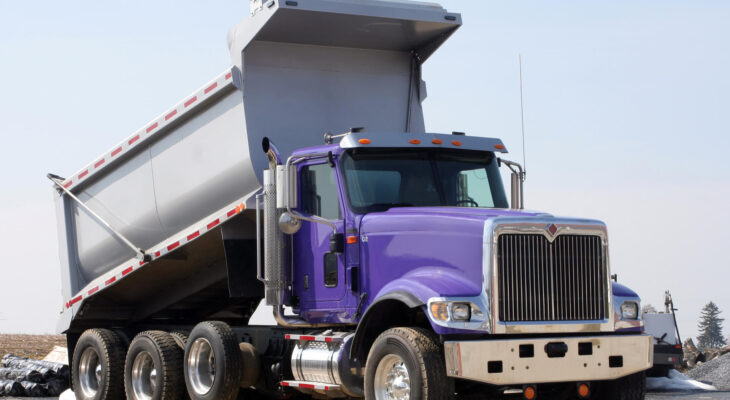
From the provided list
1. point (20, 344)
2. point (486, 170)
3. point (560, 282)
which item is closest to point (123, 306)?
point (486, 170)

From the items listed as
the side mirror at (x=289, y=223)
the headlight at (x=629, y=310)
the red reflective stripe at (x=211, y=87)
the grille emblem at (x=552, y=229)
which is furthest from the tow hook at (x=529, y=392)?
the red reflective stripe at (x=211, y=87)

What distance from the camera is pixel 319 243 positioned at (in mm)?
10289

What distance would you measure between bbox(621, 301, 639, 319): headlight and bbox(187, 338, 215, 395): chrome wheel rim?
4317 mm

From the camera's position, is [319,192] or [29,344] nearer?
[319,192]

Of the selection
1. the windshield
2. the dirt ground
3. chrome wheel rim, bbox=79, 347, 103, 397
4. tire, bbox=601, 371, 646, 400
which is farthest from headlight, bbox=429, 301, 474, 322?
the dirt ground

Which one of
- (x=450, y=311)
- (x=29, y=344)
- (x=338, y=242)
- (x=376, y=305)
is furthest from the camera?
(x=29, y=344)

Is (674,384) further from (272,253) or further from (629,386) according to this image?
(272,253)

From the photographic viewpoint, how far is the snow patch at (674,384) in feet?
50.3

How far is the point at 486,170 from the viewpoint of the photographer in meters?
10.6

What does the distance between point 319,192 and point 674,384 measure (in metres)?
7.61

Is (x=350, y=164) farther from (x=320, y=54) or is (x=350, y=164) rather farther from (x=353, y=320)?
(x=320, y=54)

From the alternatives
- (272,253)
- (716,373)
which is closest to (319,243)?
(272,253)

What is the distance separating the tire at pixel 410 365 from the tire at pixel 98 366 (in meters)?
4.64

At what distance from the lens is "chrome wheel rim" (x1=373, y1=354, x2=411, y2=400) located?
8.77 meters
